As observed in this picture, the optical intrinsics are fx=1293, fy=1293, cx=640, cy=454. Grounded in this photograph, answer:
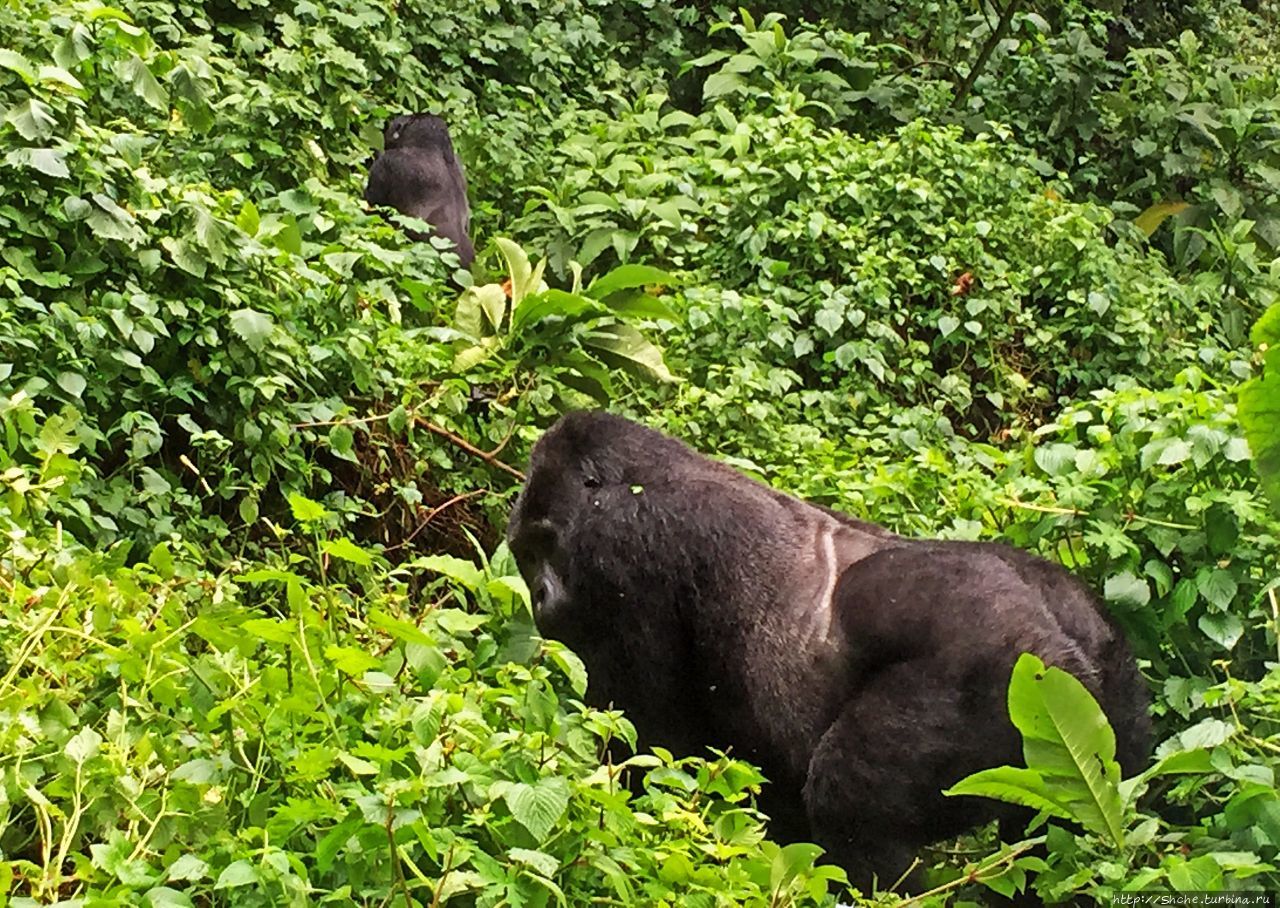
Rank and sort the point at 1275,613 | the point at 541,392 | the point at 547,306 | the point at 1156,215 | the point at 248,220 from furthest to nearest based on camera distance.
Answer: the point at 1156,215, the point at 547,306, the point at 541,392, the point at 248,220, the point at 1275,613

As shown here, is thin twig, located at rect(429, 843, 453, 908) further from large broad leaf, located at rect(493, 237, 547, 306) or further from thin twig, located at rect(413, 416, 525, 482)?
large broad leaf, located at rect(493, 237, 547, 306)

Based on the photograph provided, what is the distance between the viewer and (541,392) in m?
4.05

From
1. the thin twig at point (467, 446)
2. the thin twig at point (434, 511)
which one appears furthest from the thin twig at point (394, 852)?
the thin twig at point (467, 446)

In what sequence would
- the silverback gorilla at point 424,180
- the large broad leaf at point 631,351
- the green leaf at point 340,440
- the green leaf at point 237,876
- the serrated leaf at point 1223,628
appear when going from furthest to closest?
the silverback gorilla at point 424,180, the large broad leaf at point 631,351, the green leaf at point 340,440, the serrated leaf at point 1223,628, the green leaf at point 237,876

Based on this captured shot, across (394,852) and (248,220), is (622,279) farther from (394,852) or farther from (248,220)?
(394,852)

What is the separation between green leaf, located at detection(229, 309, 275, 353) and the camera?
10.6 feet

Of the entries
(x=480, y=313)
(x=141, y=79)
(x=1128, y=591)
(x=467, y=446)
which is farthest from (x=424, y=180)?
(x=1128, y=591)

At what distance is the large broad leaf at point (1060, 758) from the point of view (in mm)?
1763

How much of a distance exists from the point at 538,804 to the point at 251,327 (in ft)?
6.89

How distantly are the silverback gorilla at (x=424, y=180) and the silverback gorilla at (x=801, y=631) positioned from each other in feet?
9.16

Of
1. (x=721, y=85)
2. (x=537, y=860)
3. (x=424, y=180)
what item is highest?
(x=537, y=860)

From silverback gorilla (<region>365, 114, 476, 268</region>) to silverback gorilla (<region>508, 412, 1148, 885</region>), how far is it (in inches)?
→ 110

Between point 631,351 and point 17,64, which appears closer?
point 17,64

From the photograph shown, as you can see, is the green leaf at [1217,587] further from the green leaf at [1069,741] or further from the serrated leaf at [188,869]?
the serrated leaf at [188,869]
